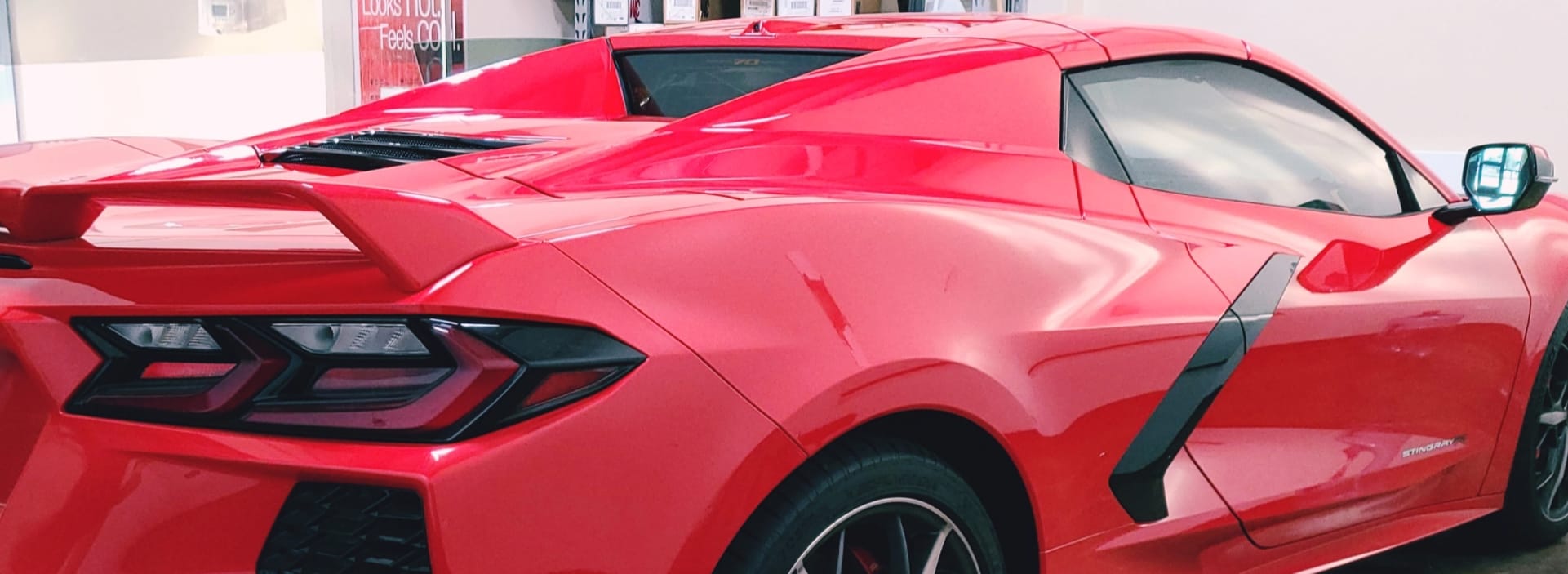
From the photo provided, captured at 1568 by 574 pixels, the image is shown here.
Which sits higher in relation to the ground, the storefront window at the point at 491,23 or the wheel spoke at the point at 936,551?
the storefront window at the point at 491,23

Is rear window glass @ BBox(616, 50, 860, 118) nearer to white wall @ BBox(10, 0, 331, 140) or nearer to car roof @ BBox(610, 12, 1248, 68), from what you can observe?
car roof @ BBox(610, 12, 1248, 68)

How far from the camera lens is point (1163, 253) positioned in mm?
2025

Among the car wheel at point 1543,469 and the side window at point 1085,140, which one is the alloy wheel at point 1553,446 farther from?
the side window at point 1085,140

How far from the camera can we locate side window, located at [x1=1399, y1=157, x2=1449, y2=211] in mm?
2766

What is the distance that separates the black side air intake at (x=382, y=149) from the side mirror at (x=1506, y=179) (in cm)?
191

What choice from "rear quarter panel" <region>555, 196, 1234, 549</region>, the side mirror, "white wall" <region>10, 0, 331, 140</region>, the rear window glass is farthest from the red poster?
"rear quarter panel" <region>555, 196, 1234, 549</region>

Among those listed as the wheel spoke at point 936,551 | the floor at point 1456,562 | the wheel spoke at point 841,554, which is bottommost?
the floor at point 1456,562

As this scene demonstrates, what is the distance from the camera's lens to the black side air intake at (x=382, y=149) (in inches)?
81.6

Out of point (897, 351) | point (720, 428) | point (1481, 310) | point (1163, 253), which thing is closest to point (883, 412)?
point (897, 351)

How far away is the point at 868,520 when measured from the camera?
1.66 metres

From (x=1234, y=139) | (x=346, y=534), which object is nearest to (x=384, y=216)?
(x=346, y=534)

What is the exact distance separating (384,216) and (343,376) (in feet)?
0.55

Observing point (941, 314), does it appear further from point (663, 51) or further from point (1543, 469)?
point (1543, 469)

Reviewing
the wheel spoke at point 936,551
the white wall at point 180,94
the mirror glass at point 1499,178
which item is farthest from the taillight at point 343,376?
the white wall at point 180,94
